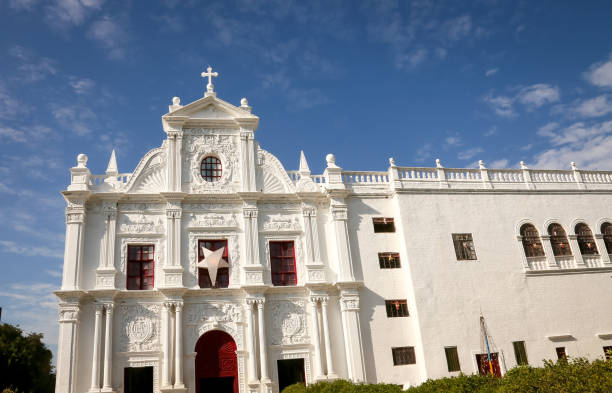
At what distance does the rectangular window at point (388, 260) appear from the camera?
21578mm

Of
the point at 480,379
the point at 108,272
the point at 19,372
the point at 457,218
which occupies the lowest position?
the point at 480,379

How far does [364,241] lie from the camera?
21781 mm

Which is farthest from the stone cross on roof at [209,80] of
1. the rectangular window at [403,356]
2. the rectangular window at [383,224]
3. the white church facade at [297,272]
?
the rectangular window at [403,356]

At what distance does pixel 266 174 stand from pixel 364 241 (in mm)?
5445

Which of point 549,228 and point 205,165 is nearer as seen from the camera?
point 205,165

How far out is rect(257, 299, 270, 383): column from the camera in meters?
19.0

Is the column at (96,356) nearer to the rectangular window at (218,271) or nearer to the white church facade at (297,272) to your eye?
the white church facade at (297,272)

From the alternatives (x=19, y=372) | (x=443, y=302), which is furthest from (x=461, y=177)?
(x=19, y=372)

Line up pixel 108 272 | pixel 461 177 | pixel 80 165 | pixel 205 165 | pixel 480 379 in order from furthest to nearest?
pixel 461 177, pixel 205 165, pixel 80 165, pixel 108 272, pixel 480 379

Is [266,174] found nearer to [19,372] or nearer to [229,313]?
[229,313]

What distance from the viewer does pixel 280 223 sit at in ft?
71.1

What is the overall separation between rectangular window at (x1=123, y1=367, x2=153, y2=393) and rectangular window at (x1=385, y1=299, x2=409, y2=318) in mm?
10067

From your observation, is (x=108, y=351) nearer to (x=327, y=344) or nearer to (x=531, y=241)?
(x=327, y=344)

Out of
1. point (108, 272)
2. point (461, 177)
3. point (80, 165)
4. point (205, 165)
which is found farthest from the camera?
point (461, 177)
